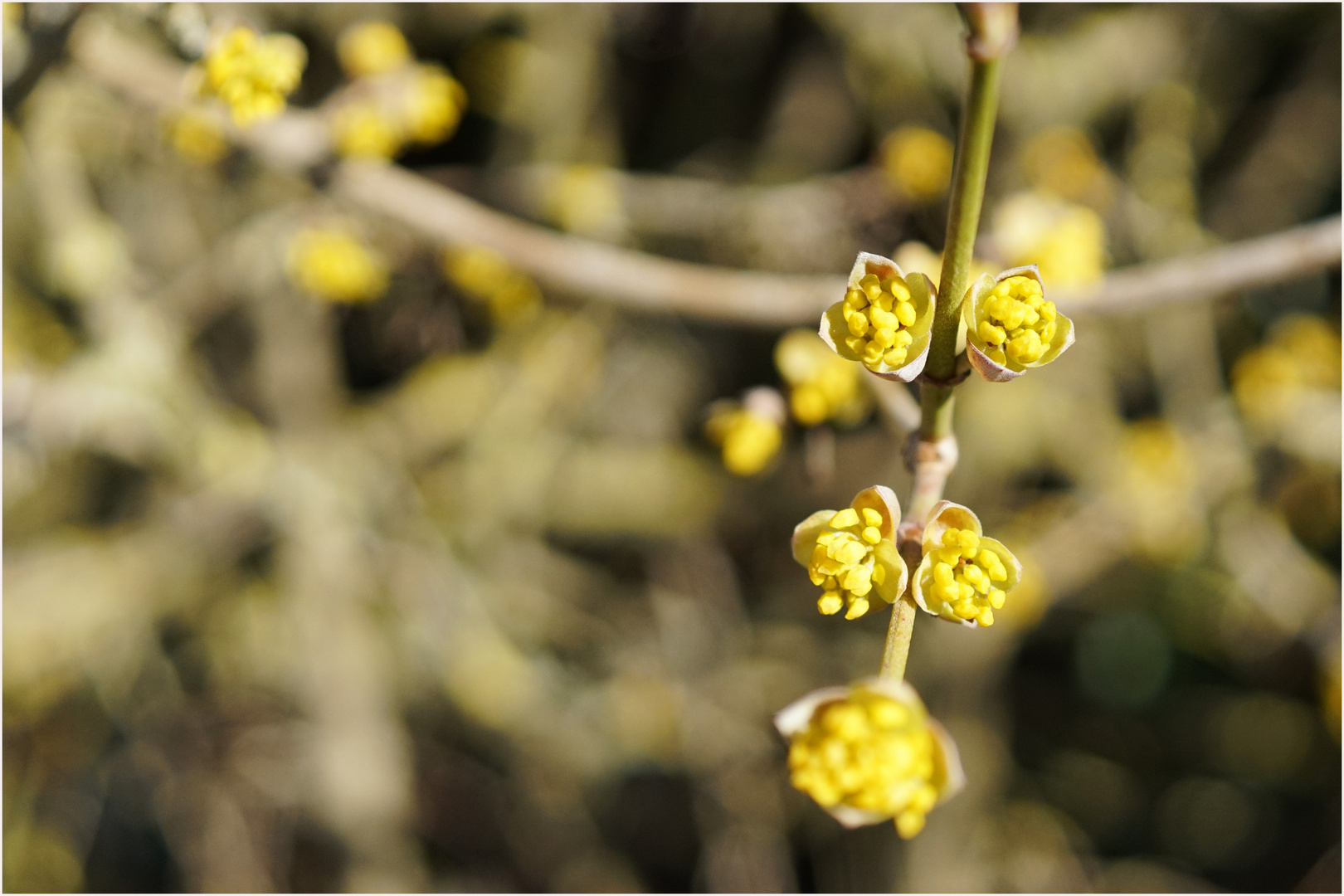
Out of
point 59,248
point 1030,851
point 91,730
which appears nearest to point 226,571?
point 91,730

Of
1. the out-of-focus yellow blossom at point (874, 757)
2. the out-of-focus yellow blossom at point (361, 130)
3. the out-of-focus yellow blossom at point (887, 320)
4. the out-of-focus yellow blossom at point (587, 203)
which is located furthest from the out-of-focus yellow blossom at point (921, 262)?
the out-of-focus yellow blossom at point (587, 203)

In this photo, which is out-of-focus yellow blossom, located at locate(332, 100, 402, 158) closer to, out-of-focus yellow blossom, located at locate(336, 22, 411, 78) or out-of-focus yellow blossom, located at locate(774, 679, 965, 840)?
out-of-focus yellow blossom, located at locate(336, 22, 411, 78)

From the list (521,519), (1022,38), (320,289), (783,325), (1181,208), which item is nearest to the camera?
(783,325)

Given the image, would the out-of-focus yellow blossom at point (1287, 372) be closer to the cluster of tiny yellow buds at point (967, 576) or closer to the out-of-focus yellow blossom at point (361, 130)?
the cluster of tiny yellow buds at point (967, 576)

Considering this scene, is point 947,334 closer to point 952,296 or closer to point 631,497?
point 952,296

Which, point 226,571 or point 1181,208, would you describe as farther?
point 226,571

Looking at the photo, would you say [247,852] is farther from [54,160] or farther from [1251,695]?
[1251,695]

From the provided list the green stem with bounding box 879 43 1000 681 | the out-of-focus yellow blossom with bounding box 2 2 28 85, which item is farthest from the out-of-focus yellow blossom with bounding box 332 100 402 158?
the green stem with bounding box 879 43 1000 681

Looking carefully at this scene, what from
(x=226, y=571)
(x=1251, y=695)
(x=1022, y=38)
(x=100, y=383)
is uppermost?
(x=1022, y=38)
